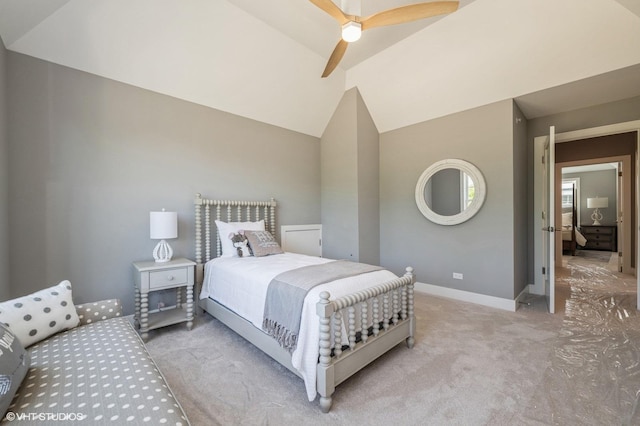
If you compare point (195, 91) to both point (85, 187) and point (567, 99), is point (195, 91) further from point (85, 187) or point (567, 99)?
point (567, 99)

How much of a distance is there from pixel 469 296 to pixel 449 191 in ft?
4.90

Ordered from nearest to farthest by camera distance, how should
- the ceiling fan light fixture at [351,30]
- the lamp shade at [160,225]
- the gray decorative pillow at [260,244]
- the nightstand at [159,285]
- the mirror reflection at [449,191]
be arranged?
1. the ceiling fan light fixture at [351,30]
2. the nightstand at [159,285]
3. the lamp shade at [160,225]
4. the gray decorative pillow at [260,244]
5. the mirror reflection at [449,191]

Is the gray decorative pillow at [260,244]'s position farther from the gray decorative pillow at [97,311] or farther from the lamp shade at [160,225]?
the gray decorative pillow at [97,311]

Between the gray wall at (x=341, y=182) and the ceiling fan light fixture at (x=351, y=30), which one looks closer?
the ceiling fan light fixture at (x=351, y=30)

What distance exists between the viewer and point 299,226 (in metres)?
4.30

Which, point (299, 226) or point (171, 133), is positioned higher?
point (171, 133)

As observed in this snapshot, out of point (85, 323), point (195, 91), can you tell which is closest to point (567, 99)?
point (195, 91)

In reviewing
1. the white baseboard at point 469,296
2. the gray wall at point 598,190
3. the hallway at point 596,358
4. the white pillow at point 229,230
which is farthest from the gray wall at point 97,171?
the gray wall at point 598,190

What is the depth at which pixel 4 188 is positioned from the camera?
2156 mm

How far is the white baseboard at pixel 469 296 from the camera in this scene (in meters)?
3.31

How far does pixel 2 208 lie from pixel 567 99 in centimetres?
600

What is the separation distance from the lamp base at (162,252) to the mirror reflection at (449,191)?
352 cm

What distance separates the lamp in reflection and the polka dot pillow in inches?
458

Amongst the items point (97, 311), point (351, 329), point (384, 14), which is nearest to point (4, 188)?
point (97, 311)
